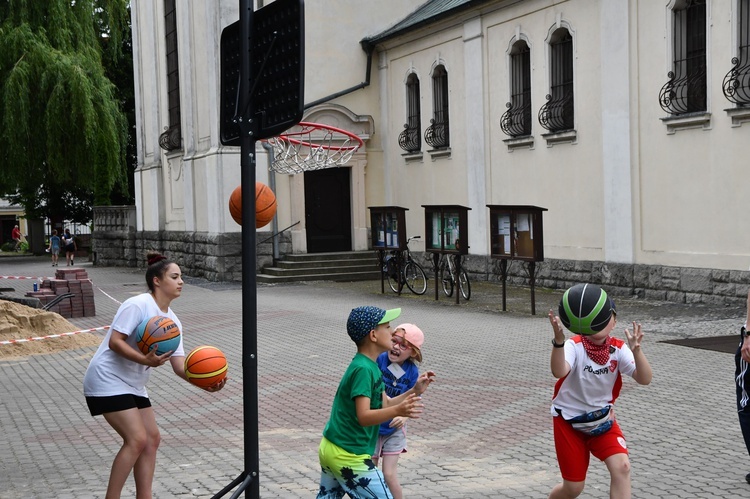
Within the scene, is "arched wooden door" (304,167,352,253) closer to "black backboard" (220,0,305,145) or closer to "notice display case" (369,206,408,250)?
"notice display case" (369,206,408,250)

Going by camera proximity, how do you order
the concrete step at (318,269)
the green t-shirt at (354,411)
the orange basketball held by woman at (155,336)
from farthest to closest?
the concrete step at (318,269) → the orange basketball held by woman at (155,336) → the green t-shirt at (354,411)

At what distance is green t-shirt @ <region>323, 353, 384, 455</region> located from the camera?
5102mm

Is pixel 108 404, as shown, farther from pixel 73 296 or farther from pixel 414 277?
pixel 414 277

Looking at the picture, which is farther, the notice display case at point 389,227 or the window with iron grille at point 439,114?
the window with iron grille at point 439,114

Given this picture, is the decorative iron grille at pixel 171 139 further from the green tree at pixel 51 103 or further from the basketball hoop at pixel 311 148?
the basketball hoop at pixel 311 148

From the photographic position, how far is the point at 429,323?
1734 centimetres

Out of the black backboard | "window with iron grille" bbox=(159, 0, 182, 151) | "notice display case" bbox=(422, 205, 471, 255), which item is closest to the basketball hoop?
"notice display case" bbox=(422, 205, 471, 255)

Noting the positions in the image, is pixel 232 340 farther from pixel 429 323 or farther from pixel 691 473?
pixel 691 473

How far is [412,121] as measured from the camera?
2919 cm

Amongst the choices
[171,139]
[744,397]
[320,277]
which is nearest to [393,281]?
[320,277]

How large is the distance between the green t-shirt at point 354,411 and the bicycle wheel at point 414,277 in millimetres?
17603

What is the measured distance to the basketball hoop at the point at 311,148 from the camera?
2528 cm

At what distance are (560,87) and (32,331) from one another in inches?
491

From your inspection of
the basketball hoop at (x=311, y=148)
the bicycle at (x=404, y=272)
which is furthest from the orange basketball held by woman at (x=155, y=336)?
the basketball hoop at (x=311, y=148)
